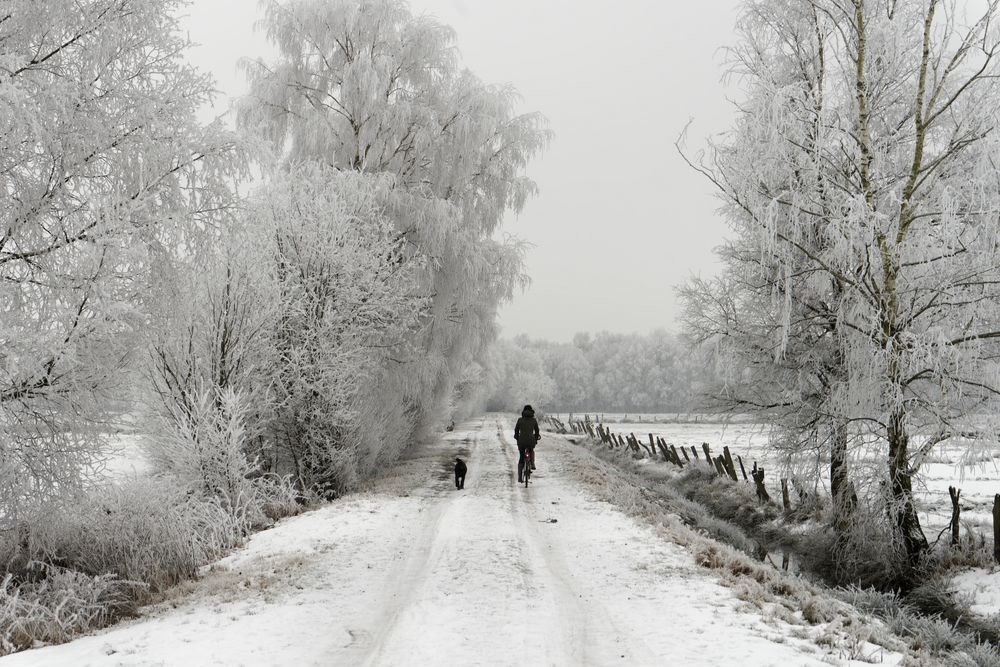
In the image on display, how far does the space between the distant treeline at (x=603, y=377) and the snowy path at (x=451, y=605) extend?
3626 inches

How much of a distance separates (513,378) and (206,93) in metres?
97.3

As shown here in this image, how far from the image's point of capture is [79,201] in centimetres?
633

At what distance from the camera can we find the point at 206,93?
23.5 feet

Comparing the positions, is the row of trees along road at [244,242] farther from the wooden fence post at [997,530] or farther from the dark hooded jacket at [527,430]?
the wooden fence post at [997,530]

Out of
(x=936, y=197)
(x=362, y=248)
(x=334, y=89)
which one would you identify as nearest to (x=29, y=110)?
(x=362, y=248)

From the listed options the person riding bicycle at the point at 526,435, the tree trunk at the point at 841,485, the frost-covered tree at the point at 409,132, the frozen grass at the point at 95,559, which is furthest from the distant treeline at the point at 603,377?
the frozen grass at the point at 95,559

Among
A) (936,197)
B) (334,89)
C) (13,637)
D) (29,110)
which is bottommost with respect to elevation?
(13,637)

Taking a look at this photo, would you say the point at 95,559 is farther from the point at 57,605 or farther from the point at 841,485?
the point at 841,485

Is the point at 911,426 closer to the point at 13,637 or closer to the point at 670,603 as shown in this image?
the point at 670,603

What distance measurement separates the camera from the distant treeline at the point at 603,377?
10788cm

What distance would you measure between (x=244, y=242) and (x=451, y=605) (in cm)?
687

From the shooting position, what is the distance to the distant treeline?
10788 centimetres

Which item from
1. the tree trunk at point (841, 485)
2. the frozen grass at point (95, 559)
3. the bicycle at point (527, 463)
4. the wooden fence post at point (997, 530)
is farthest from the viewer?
the bicycle at point (527, 463)

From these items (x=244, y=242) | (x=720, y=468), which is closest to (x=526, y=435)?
(x=720, y=468)
